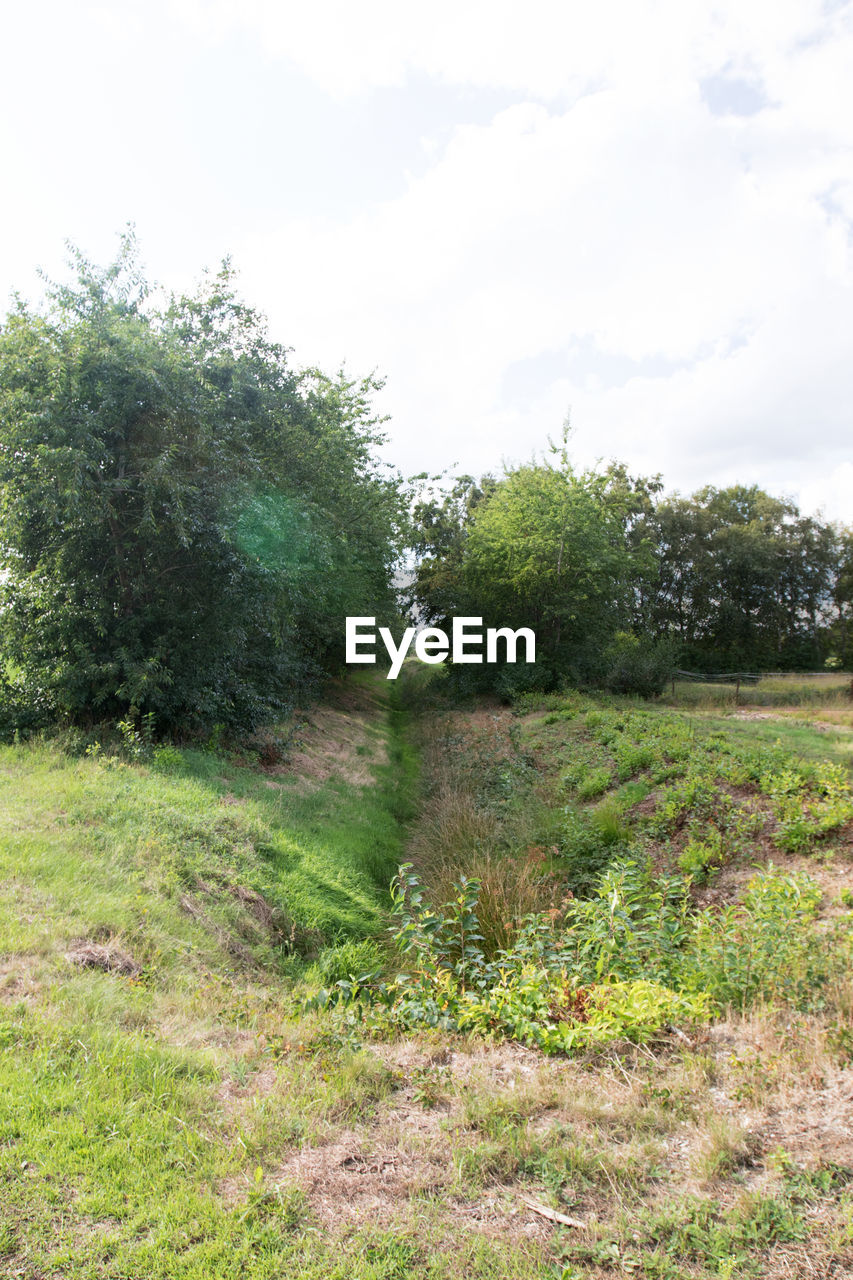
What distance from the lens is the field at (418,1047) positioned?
2.91m

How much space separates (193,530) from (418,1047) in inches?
359

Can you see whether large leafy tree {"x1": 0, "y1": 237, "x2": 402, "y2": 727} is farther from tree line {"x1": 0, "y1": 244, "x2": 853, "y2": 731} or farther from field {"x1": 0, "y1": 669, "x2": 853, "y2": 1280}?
field {"x1": 0, "y1": 669, "x2": 853, "y2": 1280}

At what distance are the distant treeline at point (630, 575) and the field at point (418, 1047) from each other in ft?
46.8

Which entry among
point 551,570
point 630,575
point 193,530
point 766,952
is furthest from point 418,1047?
point 630,575

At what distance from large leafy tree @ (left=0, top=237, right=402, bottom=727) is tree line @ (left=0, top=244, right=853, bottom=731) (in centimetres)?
4

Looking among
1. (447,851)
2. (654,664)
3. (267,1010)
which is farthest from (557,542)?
(267,1010)

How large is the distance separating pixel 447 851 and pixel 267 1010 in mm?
5169

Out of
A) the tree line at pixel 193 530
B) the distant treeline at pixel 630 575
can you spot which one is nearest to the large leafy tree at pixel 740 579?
the distant treeline at pixel 630 575

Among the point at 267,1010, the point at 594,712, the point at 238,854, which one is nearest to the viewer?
the point at 267,1010

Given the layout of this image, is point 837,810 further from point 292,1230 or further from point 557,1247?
point 292,1230

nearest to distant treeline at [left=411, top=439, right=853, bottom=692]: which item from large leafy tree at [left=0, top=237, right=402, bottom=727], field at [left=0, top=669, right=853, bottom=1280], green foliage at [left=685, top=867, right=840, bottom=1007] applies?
large leafy tree at [left=0, top=237, right=402, bottom=727]

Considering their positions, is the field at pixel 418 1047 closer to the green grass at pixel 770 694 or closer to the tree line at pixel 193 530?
the tree line at pixel 193 530

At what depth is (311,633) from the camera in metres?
23.0

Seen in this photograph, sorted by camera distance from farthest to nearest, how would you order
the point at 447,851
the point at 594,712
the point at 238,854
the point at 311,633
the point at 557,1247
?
the point at 311,633 < the point at 594,712 < the point at 447,851 < the point at 238,854 < the point at 557,1247
